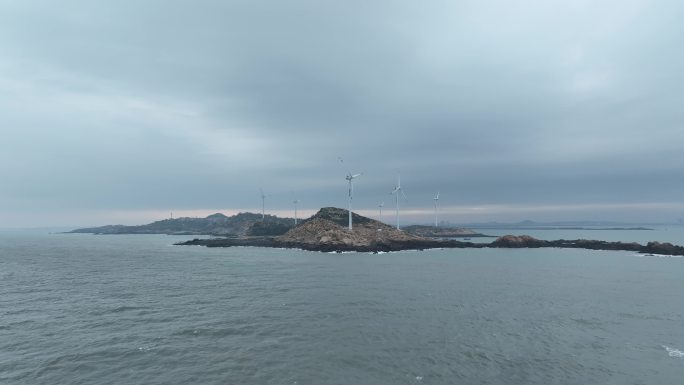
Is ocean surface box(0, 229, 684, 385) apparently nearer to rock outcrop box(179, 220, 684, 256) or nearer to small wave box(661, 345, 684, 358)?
A: small wave box(661, 345, 684, 358)

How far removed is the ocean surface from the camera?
1000 inches

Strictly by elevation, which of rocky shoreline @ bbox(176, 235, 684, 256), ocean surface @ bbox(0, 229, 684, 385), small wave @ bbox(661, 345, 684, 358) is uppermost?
rocky shoreline @ bbox(176, 235, 684, 256)

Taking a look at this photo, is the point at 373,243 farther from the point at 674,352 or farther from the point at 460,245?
the point at 674,352

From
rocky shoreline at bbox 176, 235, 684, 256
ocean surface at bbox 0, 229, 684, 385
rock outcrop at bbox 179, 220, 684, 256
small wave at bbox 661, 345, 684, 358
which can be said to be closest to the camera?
ocean surface at bbox 0, 229, 684, 385

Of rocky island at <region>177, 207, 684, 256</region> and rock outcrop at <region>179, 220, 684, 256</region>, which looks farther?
rocky island at <region>177, 207, 684, 256</region>

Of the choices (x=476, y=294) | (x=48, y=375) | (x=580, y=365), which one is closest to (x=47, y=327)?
(x=48, y=375)

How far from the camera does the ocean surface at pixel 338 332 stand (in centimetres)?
2539

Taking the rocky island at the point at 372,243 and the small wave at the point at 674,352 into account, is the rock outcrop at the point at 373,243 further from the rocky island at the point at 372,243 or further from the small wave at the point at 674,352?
the small wave at the point at 674,352

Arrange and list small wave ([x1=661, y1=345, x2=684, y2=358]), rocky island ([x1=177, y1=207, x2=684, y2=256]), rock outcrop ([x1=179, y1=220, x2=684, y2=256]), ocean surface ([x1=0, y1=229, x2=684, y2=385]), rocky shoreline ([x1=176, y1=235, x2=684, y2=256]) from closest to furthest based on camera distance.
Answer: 1. ocean surface ([x1=0, y1=229, x2=684, y2=385])
2. small wave ([x1=661, y1=345, x2=684, y2=358])
3. rocky shoreline ([x1=176, y1=235, x2=684, y2=256])
4. rock outcrop ([x1=179, y1=220, x2=684, y2=256])
5. rocky island ([x1=177, y1=207, x2=684, y2=256])

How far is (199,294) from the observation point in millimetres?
51656

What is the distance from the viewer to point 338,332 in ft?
112

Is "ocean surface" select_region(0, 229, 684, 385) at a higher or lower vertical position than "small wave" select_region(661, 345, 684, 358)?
higher

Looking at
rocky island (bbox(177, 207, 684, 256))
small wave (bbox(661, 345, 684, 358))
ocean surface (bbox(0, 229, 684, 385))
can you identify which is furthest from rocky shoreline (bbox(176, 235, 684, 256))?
small wave (bbox(661, 345, 684, 358))

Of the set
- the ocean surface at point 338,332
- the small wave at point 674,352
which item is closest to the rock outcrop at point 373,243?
the ocean surface at point 338,332
